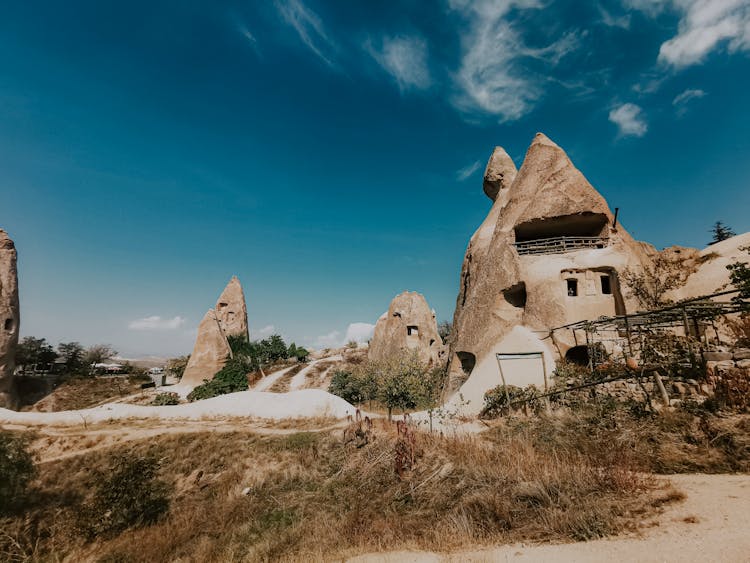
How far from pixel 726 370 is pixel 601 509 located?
5.83 m

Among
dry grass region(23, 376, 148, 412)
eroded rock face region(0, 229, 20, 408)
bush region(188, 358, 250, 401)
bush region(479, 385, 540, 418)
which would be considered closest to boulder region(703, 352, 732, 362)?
bush region(479, 385, 540, 418)

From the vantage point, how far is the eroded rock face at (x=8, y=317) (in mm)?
25547

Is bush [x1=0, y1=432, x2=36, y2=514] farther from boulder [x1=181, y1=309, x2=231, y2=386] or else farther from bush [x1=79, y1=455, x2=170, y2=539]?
boulder [x1=181, y1=309, x2=231, y2=386]

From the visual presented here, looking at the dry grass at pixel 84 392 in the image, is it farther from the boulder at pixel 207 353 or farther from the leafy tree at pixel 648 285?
the leafy tree at pixel 648 285

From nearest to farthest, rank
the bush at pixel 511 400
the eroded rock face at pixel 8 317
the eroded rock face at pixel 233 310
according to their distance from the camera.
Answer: the bush at pixel 511 400, the eroded rock face at pixel 8 317, the eroded rock face at pixel 233 310

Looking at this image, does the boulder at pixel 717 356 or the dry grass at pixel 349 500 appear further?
the boulder at pixel 717 356

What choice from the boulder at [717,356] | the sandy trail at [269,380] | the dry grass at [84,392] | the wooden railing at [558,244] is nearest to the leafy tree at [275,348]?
the sandy trail at [269,380]

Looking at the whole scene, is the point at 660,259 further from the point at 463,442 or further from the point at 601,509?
the point at 601,509

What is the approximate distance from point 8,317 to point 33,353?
25.4ft

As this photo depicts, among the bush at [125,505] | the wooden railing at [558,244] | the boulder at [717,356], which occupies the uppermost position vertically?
the wooden railing at [558,244]

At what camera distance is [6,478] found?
29.9 feet

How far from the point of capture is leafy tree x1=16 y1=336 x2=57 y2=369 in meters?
31.7

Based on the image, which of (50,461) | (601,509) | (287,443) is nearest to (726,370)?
(601,509)

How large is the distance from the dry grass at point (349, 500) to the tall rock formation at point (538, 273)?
8.91 meters
